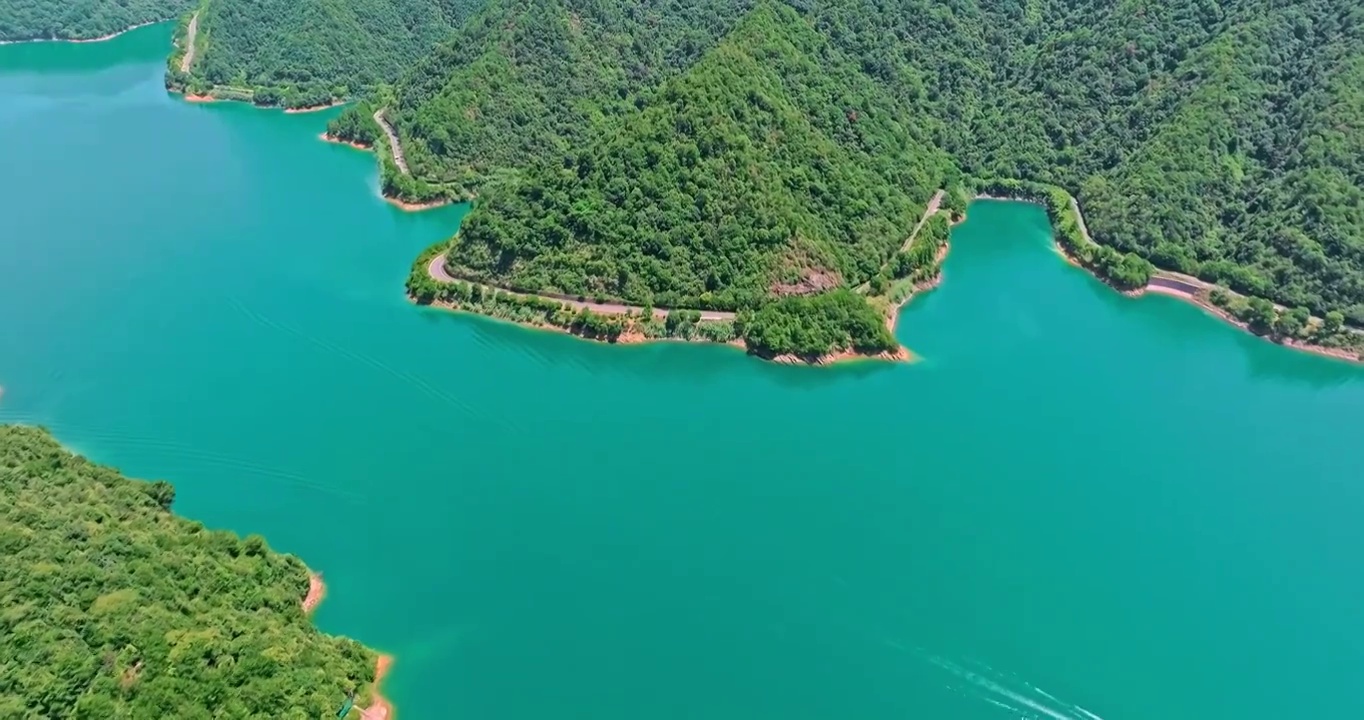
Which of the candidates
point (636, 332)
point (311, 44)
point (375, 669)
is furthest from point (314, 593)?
point (311, 44)

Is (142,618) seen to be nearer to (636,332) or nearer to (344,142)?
(636,332)

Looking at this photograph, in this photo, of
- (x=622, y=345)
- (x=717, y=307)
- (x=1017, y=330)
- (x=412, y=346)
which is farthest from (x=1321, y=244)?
(x=412, y=346)

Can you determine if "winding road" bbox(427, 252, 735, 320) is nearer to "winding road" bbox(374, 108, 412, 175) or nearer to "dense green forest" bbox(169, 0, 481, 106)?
"winding road" bbox(374, 108, 412, 175)

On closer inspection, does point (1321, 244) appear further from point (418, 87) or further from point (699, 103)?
point (418, 87)

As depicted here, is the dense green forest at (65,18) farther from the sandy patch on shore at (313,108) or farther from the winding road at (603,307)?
the winding road at (603,307)

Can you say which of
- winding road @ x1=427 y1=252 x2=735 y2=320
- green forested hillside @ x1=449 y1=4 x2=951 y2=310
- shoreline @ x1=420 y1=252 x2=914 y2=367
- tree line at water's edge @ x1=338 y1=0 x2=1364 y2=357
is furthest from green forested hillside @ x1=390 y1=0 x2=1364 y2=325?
shoreline @ x1=420 y1=252 x2=914 y2=367

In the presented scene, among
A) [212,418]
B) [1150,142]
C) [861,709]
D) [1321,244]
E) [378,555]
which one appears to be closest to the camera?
[861,709]
